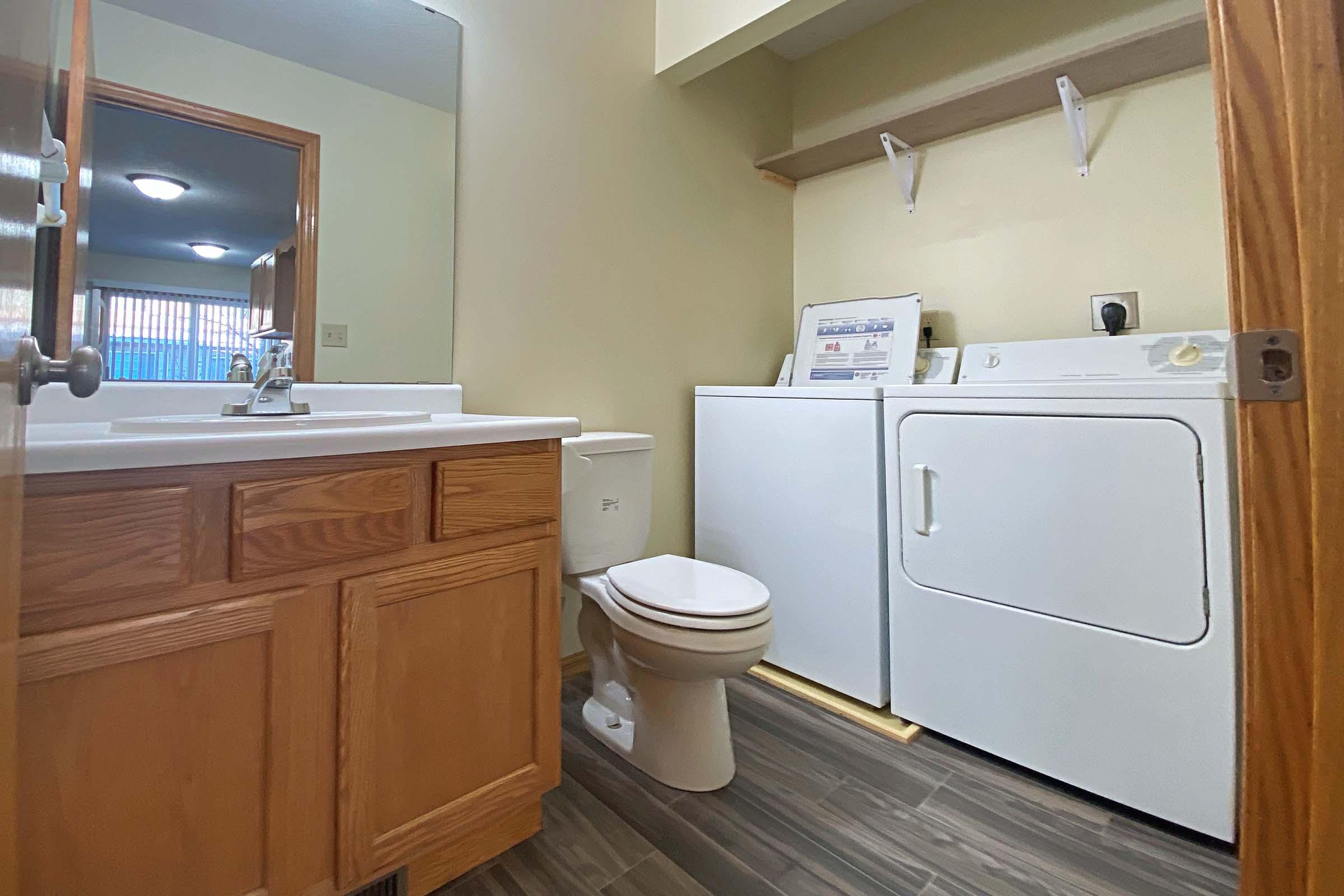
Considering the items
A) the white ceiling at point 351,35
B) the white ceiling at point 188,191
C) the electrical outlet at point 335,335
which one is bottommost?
the electrical outlet at point 335,335

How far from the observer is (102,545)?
77 cm

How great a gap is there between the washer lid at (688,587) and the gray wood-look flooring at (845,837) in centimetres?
47

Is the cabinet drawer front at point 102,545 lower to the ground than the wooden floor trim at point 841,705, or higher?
higher

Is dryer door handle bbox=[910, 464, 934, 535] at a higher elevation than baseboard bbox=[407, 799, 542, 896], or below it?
higher

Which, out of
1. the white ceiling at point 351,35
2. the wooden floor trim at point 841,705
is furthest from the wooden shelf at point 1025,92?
the wooden floor trim at point 841,705

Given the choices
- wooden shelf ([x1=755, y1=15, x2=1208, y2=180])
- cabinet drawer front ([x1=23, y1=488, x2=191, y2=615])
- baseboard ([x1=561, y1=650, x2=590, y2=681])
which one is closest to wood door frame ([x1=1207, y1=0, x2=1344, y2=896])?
cabinet drawer front ([x1=23, y1=488, x2=191, y2=615])

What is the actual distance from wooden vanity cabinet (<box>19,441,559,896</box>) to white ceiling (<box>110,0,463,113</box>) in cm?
114

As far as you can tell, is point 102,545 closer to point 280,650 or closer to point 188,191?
point 280,650

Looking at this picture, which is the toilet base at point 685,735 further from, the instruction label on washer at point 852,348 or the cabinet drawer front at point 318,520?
the instruction label on washer at point 852,348

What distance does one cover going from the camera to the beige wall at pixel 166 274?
4.14ft

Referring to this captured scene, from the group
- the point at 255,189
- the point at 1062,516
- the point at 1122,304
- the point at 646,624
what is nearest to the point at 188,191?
the point at 255,189

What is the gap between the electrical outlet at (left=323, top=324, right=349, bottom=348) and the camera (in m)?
1.52

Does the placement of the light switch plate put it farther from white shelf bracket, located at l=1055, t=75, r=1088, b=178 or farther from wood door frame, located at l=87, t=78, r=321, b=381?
wood door frame, located at l=87, t=78, r=321, b=381

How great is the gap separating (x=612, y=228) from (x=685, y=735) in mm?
1619
